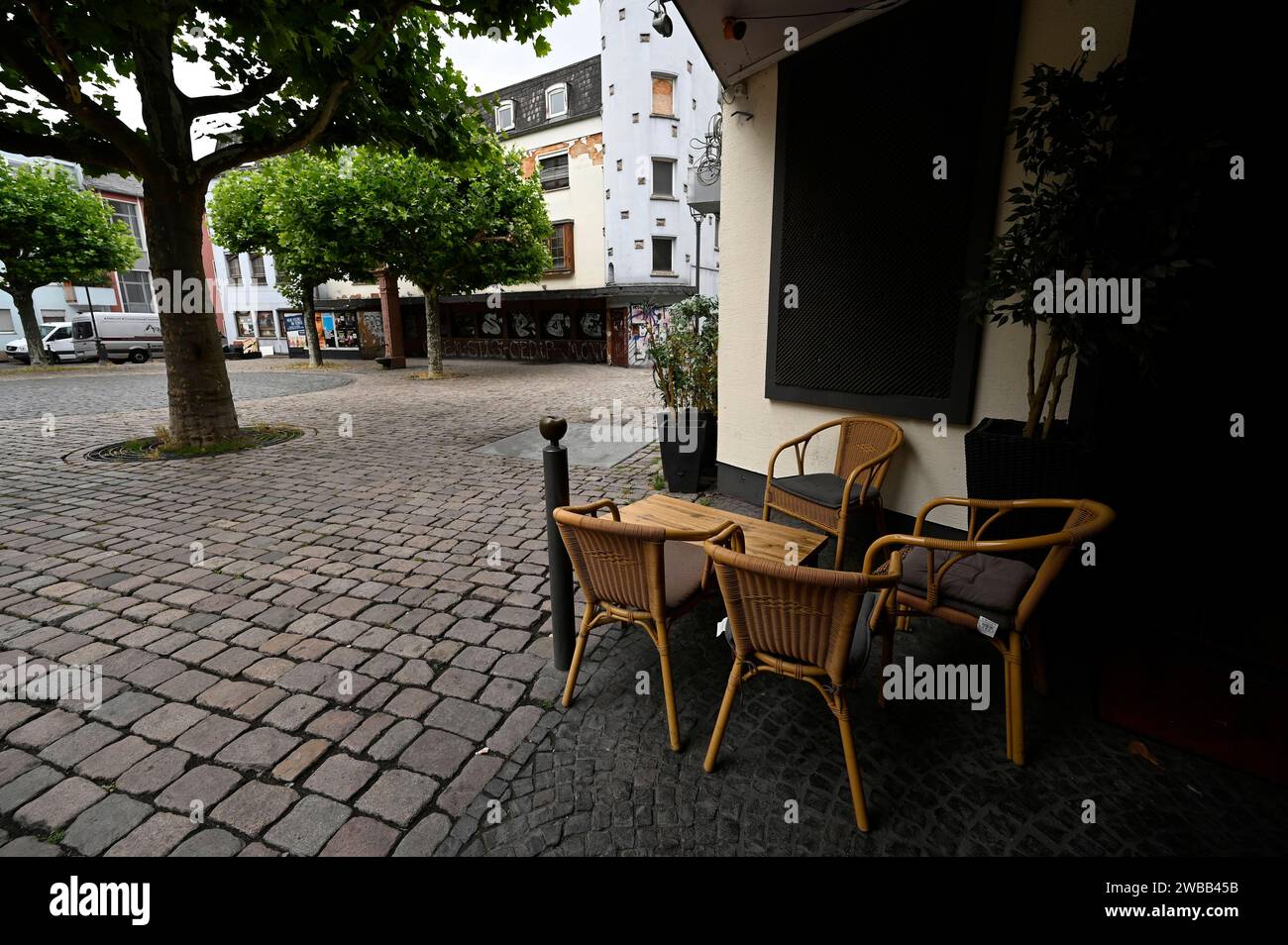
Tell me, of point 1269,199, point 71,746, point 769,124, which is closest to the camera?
point 71,746

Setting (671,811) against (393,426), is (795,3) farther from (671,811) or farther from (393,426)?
(393,426)

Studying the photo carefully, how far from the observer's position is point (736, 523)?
2600 millimetres

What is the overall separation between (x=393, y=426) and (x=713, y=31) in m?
7.22

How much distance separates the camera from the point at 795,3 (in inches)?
151

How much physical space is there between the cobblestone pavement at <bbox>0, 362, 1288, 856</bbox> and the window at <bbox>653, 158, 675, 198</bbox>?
2079 cm

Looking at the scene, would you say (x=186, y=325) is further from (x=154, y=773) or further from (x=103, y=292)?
(x=103, y=292)

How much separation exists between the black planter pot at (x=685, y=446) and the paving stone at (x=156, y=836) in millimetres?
4346

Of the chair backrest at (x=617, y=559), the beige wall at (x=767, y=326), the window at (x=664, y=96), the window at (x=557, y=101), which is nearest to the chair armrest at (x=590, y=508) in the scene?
the chair backrest at (x=617, y=559)

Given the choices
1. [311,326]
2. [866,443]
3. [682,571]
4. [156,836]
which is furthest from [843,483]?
[311,326]

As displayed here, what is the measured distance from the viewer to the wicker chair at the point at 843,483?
12.0 feet

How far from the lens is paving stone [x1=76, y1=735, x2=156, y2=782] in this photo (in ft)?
6.82

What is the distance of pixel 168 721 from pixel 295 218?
16.0 metres

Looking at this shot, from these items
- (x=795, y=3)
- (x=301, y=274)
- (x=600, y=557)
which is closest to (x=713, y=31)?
(x=795, y=3)

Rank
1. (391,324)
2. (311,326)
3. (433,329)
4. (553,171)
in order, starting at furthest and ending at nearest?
1. (553,171)
2. (311,326)
3. (391,324)
4. (433,329)
